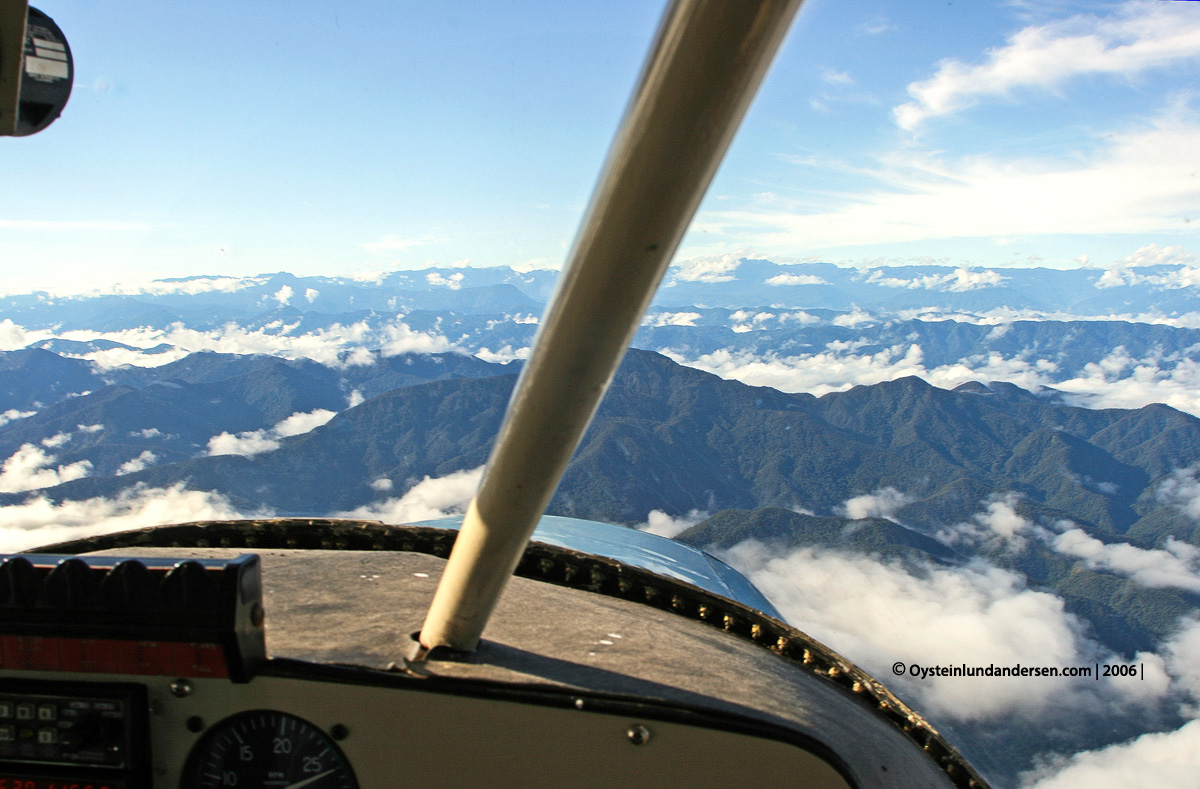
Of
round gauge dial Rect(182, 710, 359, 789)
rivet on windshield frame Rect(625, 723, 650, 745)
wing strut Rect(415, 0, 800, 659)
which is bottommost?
round gauge dial Rect(182, 710, 359, 789)

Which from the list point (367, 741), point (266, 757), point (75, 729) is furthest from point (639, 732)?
point (75, 729)

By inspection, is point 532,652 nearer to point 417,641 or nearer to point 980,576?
point 417,641

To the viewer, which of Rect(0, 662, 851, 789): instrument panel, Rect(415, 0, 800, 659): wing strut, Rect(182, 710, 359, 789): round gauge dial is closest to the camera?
Rect(415, 0, 800, 659): wing strut

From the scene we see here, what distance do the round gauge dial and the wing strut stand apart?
0.93 meters

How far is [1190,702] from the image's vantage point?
130750 mm

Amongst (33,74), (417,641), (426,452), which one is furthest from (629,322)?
(426,452)

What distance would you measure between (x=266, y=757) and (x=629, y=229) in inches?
72.5

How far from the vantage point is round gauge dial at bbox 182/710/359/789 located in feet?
6.33

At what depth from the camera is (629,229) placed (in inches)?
38.0

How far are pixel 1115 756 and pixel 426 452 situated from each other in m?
158

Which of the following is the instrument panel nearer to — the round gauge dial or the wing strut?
the round gauge dial

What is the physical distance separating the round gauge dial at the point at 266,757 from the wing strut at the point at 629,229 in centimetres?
93

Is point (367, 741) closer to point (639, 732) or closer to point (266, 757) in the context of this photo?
point (266, 757)

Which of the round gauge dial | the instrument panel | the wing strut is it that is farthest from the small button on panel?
the wing strut
